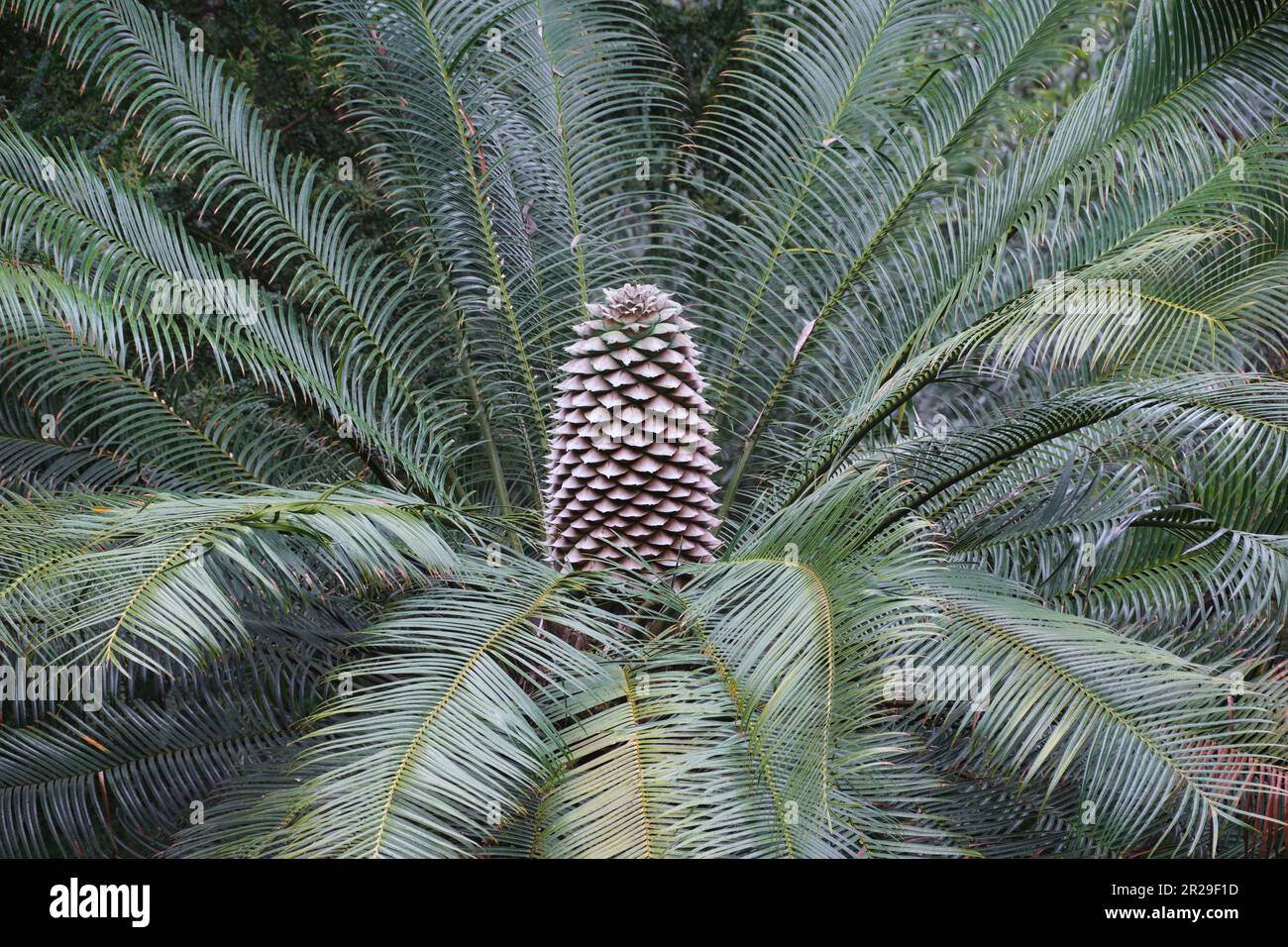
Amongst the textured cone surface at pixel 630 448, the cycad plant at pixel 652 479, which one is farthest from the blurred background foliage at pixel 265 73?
the textured cone surface at pixel 630 448

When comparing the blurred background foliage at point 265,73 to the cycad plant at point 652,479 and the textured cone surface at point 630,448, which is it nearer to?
the cycad plant at point 652,479

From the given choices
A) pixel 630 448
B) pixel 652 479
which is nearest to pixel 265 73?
pixel 630 448

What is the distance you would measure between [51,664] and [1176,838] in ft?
9.35

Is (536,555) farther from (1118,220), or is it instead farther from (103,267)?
(1118,220)

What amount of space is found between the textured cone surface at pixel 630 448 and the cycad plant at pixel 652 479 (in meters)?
0.02

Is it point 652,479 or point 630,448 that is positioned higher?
point 630,448

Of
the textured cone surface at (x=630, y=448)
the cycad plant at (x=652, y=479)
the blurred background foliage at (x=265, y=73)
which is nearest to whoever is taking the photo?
the cycad plant at (x=652, y=479)

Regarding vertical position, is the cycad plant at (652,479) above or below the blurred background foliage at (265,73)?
below

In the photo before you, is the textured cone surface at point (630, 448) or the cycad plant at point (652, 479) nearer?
the cycad plant at point (652, 479)

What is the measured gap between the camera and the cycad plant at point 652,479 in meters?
2.56

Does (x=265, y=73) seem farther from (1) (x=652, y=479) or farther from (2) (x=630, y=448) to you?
(1) (x=652, y=479)

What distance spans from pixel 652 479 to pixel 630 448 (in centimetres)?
12

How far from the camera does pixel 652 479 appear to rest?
152 inches
